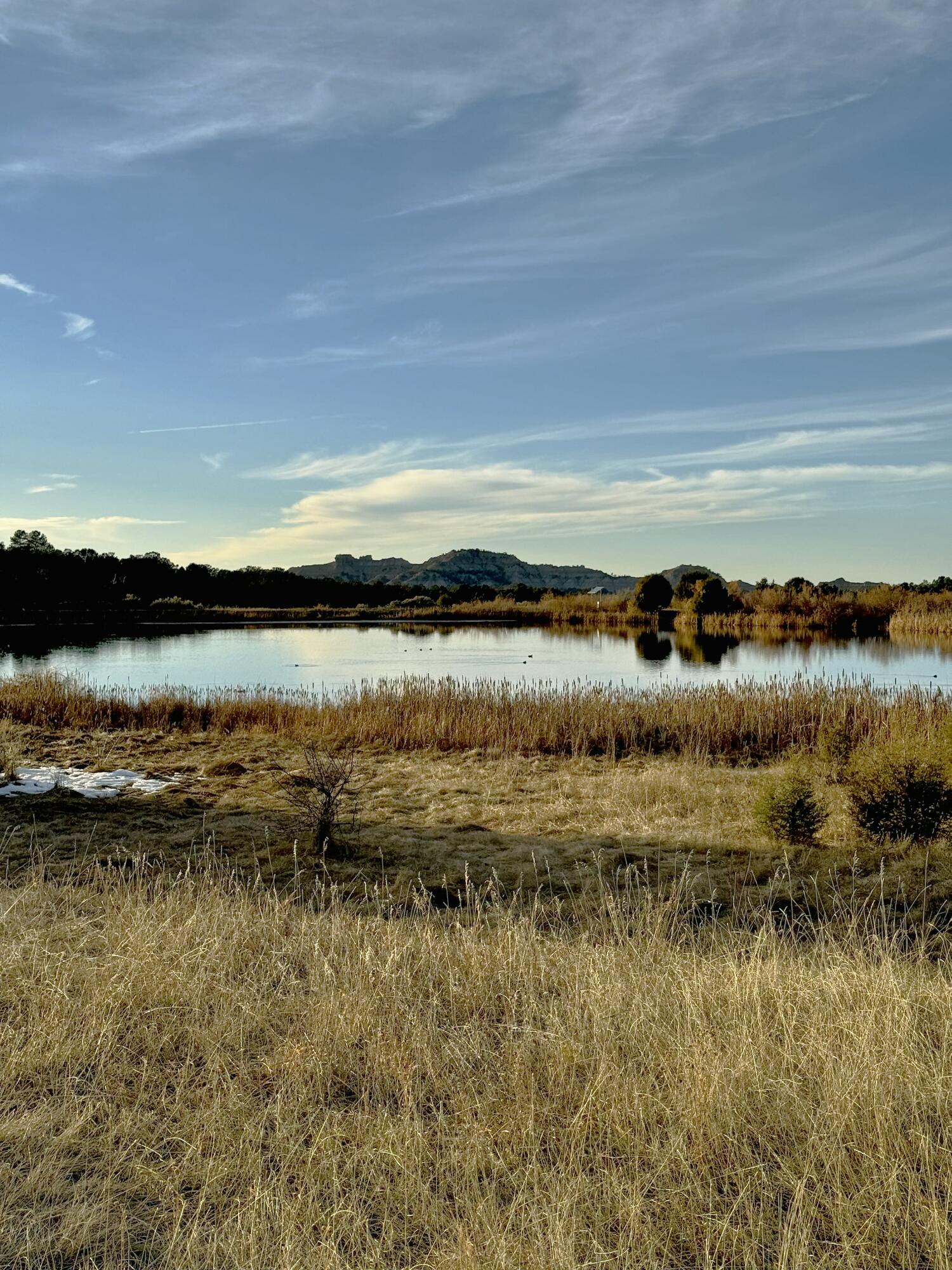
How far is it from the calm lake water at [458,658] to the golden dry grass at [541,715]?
4380mm

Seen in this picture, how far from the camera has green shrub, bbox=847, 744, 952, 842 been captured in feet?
24.9

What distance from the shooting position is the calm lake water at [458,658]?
26922mm

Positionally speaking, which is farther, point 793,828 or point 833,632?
point 833,632

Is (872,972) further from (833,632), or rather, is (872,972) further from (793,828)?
(833,632)

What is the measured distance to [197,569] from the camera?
8931cm

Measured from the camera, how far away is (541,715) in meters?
14.9

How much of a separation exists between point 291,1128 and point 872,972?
2693mm

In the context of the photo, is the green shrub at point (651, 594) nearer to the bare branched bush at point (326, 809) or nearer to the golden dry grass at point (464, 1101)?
the bare branched bush at point (326, 809)

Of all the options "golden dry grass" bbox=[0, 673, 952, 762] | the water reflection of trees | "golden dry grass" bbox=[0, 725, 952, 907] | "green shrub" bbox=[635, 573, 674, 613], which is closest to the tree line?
"green shrub" bbox=[635, 573, 674, 613]

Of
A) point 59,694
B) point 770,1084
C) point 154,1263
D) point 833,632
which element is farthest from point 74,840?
point 833,632

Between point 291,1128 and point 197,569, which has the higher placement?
point 197,569

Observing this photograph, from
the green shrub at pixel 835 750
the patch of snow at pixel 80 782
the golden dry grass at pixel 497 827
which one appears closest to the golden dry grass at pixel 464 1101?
the golden dry grass at pixel 497 827

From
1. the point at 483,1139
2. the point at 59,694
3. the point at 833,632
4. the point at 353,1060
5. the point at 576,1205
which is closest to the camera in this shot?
the point at 576,1205

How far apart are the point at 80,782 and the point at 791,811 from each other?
8.28 meters
